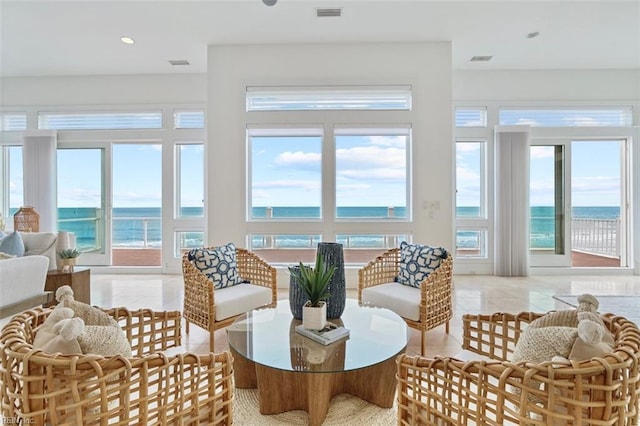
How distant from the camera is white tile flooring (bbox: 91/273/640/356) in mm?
2856

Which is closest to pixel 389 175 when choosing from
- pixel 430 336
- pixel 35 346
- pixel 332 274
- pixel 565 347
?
pixel 430 336

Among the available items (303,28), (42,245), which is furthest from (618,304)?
(42,245)

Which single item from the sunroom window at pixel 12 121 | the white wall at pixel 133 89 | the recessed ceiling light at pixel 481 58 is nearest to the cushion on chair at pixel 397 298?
the recessed ceiling light at pixel 481 58

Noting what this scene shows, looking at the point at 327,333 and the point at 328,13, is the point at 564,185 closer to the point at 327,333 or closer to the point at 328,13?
the point at 328,13

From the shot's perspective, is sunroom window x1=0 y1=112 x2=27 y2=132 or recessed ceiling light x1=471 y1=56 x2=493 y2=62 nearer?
recessed ceiling light x1=471 y1=56 x2=493 y2=62

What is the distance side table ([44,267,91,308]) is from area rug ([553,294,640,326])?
5293mm

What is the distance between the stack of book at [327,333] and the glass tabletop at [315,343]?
2 cm

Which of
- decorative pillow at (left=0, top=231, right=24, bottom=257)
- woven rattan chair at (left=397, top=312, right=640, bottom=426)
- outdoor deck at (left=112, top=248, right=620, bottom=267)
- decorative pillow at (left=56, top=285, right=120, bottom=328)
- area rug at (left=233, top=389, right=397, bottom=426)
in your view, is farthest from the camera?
outdoor deck at (left=112, top=248, right=620, bottom=267)

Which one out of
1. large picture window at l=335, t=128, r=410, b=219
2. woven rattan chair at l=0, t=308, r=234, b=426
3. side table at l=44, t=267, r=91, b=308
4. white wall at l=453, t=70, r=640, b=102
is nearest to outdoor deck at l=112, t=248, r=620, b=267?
large picture window at l=335, t=128, r=410, b=219

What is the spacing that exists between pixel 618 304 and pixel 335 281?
360 centimetres

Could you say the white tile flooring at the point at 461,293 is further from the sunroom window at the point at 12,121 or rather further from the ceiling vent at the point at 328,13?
the ceiling vent at the point at 328,13

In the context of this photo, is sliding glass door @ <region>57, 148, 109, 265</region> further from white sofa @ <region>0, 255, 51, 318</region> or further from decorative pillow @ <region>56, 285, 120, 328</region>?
decorative pillow @ <region>56, 285, 120, 328</region>

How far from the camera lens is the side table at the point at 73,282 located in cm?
334

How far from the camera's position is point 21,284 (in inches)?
110
